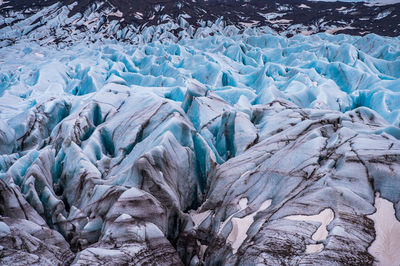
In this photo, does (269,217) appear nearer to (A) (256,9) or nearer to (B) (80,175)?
(B) (80,175)

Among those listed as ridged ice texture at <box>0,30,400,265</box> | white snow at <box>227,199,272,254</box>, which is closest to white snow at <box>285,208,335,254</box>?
ridged ice texture at <box>0,30,400,265</box>

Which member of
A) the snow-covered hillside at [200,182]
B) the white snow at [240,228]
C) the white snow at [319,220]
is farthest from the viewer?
the white snow at [240,228]

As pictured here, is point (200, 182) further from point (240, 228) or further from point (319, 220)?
point (319, 220)

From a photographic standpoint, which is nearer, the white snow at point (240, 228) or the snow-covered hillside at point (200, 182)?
the snow-covered hillside at point (200, 182)

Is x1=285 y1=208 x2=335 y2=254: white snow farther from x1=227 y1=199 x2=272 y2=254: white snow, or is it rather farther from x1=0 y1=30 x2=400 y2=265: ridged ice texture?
x1=227 y1=199 x2=272 y2=254: white snow

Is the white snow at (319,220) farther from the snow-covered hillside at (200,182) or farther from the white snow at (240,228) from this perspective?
the white snow at (240,228)

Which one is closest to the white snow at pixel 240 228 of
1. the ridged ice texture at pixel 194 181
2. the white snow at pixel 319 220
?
the ridged ice texture at pixel 194 181

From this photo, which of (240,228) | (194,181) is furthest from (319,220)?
(194,181)

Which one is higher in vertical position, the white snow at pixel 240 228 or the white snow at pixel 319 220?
the white snow at pixel 319 220

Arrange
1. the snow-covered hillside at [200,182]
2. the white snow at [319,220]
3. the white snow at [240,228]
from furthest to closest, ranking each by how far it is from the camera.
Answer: the white snow at [240,228]
the snow-covered hillside at [200,182]
the white snow at [319,220]

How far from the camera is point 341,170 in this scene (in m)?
4.73

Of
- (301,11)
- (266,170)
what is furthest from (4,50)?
(301,11)

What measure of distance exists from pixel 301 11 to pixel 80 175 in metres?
44.8

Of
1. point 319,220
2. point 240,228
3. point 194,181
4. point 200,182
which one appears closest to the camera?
point 319,220
